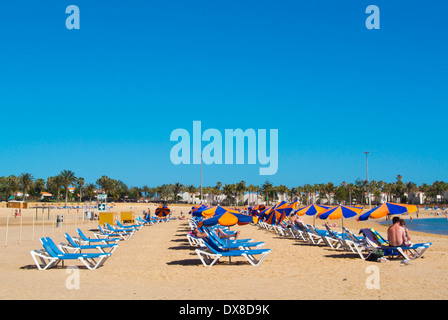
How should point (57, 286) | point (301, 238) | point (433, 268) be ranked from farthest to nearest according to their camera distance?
point (301, 238) < point (433, 268) < point (57, 286)

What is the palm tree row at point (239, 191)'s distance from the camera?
351 feet

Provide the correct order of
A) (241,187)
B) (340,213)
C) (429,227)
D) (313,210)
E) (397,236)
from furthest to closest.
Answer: (241,187) → (429,227) → (313,210) → (340,213) → (397,236)

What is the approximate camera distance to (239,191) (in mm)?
122438

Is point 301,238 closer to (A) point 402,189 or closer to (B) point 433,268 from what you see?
(B) point 433,268

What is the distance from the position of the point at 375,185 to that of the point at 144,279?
12073cm

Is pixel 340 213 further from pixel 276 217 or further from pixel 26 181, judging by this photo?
pixel 26 181

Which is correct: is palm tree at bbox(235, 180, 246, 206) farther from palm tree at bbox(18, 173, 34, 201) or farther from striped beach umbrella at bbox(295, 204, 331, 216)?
striped beach umbrella at bbox(295, 204, 331, 216)

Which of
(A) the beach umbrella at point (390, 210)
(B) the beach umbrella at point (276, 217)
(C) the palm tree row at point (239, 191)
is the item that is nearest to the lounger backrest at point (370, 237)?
(A) the beach umbrella at point (390, 210)

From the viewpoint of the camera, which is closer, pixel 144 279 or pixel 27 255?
pixel 144 279

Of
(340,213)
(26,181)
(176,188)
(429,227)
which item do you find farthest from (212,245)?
(176,188)

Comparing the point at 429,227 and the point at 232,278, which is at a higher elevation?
the point at 232,278

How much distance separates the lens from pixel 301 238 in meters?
17.1
